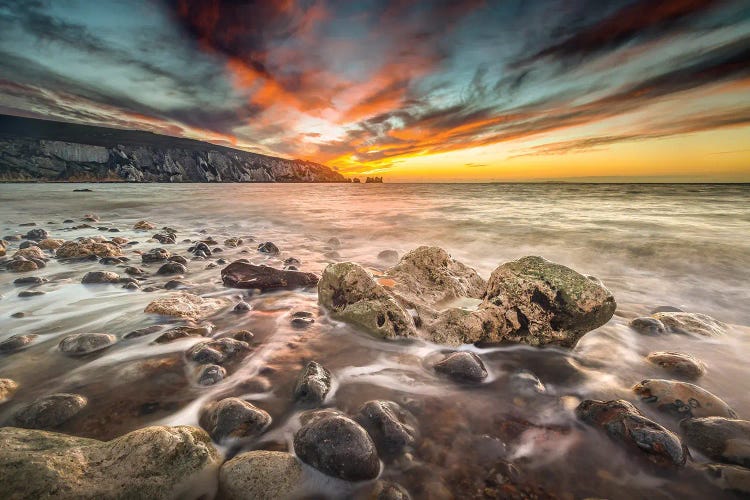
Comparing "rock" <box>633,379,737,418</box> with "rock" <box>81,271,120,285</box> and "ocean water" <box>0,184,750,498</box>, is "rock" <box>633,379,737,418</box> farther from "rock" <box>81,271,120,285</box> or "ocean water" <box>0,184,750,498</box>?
"rock" <box>81,271,120,285</box>

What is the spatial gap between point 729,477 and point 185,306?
5496mm

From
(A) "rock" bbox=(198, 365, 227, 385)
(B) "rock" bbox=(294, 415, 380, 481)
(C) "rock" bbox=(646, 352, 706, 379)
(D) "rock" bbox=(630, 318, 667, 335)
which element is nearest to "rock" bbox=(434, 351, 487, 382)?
(B) "rock" bbox=(294, 415, 380, 481)

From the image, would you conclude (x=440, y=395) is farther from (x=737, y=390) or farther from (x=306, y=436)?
(x=737, y=390)

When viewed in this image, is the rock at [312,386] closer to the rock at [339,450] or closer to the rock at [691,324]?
the rock at [339,450]

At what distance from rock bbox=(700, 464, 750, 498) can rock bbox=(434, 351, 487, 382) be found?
1528 millimetres

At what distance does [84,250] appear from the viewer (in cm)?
748

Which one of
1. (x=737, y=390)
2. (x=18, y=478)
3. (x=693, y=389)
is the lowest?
(x=737, y=390)

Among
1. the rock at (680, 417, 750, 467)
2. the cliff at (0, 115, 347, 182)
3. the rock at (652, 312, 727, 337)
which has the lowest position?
the rock at (652, 312, 727, 337)

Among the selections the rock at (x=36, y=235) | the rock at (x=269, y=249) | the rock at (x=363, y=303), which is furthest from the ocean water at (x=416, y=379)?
the rock at (x=36, y=235)

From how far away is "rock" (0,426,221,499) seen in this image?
5.40 ft

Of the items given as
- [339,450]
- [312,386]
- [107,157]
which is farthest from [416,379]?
[107,157]

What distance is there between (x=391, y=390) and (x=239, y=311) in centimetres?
276

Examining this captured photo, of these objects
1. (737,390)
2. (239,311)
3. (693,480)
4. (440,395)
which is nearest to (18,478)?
(440,395)

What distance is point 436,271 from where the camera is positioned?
516 cm
